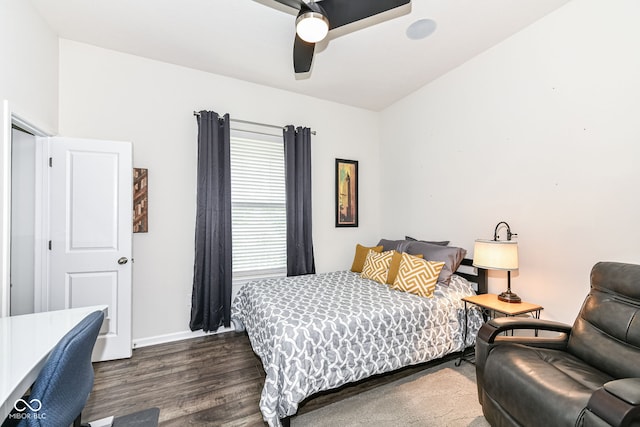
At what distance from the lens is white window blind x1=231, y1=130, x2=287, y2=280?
3.46 metres

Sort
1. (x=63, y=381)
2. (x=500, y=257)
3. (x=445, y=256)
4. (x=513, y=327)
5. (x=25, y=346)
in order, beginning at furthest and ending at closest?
(x=445, y=256)
(x=500, y=257)
(x=513, y=327)
(x=25, y=346)
(x=63, y=381)

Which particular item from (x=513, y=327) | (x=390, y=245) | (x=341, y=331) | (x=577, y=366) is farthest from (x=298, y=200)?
(x=577, y=366)

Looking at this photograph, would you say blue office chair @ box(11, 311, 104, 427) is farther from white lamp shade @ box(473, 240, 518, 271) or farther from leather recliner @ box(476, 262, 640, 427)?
white lamp shade @ box(473, 240, 518, 271)

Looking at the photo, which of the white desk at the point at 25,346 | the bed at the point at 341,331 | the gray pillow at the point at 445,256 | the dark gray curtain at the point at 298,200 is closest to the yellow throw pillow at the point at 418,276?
the bed at the point at 341,331

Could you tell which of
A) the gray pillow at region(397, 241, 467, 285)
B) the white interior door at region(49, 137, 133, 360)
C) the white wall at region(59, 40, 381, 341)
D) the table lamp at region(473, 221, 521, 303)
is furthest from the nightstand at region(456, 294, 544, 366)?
the white interior door at region(49, 137, 133, 360)

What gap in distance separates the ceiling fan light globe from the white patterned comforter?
1897mm

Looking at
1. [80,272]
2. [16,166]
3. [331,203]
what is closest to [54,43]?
[16,166]

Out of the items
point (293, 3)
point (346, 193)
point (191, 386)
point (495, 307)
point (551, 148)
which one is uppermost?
point (293, 3)

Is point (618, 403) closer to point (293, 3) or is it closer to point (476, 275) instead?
point (476, 275)

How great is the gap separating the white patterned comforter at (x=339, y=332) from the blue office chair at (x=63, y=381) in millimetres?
980

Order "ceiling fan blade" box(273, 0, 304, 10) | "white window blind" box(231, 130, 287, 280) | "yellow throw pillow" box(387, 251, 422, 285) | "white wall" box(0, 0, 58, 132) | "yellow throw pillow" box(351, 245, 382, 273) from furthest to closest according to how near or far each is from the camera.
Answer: "yellow throw pillow" box(351, 245, 382, 273), "white window blind" box(231, 130, 287, 280), "yellow throw pillow" box(387, 251, 422, 285), "white wall" box(0, 0, 58, 132), "ceiling fan blade" box(273, 0, 304, 10)

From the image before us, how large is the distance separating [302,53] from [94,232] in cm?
249

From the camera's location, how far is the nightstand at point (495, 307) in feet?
7.23

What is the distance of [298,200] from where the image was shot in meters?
3.66
